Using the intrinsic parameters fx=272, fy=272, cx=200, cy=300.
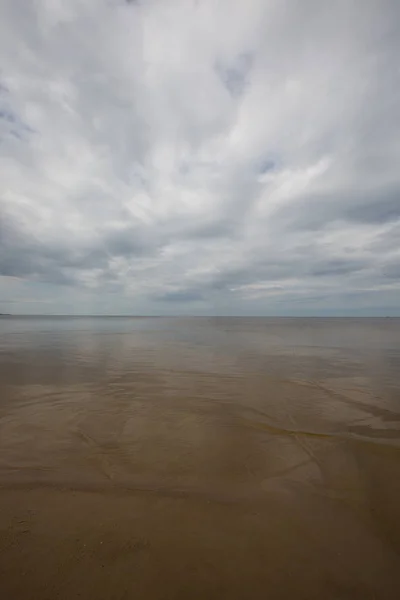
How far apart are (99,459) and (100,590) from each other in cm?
318

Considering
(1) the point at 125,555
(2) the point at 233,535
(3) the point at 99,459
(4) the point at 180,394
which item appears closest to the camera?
(1) the point at 125,555

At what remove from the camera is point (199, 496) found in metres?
4.93

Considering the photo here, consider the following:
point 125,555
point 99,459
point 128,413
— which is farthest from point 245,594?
point 128,413

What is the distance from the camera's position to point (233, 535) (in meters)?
4.09

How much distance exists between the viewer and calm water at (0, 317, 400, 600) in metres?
3.43

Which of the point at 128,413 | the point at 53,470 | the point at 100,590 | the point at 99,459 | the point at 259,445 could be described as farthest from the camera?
the point at 128,413

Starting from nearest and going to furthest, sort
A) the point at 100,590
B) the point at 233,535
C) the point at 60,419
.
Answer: the point at 100,590 → the point at 233,535 → the point at 60,419

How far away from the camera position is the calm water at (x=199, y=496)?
3.43 m

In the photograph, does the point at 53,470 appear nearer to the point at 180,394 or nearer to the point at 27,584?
the point at 27,584

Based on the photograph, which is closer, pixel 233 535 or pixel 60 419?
pixel 233 535

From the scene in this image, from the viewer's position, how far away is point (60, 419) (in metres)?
8.66

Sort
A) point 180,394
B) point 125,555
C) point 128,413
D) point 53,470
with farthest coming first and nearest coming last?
point 180,394, point 128,413, point 53,470, point 125,555

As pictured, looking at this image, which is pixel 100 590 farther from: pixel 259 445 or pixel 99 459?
pixel 259 445

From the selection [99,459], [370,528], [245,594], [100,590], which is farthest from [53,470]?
[370,528]
